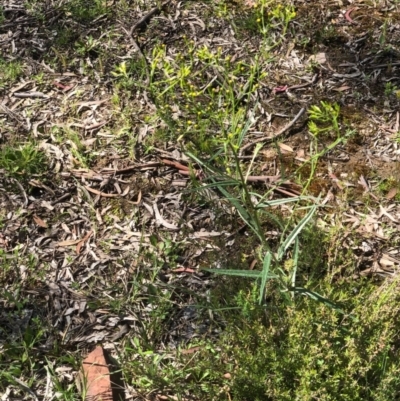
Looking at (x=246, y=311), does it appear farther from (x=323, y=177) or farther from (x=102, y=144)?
(x=102, y=144)

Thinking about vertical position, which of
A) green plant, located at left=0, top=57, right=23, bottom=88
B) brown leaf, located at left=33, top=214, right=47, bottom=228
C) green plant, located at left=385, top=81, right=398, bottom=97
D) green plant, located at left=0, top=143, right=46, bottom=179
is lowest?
brown leaf, located at left=33, top=214, right=47, bottom=228

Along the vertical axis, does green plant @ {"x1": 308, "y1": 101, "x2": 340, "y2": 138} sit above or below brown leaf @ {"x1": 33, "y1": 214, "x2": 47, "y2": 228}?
above

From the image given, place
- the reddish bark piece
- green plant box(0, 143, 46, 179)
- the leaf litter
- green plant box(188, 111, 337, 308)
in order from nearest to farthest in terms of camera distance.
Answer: green plant box(188, 111, 337, 308), the reddish bark piece, the leaf litter, green plant box(0, 143, 46, 179)

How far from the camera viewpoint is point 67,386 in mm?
2453

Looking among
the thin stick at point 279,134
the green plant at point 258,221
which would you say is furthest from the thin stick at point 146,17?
the green plant at point 258,221

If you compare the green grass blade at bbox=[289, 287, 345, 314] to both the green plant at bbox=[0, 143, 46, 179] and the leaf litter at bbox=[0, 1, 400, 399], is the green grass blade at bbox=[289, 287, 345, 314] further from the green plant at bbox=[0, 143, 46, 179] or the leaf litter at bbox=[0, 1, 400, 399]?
the green plant at bbox=[0, 143, 46, 179]

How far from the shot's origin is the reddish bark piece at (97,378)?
2.34 meters

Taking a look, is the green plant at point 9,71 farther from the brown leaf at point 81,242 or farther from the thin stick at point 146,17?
the brown leaf at point 81,242

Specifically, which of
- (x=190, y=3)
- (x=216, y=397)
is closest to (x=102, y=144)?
(x=190, y=3)

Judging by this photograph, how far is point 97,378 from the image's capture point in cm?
237

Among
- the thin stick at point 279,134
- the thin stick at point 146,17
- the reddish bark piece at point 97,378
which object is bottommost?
the reddish bark piece at point 97,378

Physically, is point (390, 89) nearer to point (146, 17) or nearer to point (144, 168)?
point (144, 168)

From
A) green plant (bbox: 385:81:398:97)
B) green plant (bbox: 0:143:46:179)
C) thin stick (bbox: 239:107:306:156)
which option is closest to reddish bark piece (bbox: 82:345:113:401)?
green plant (bbox: 0:143:46:179)

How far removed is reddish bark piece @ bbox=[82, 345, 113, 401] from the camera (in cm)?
234
